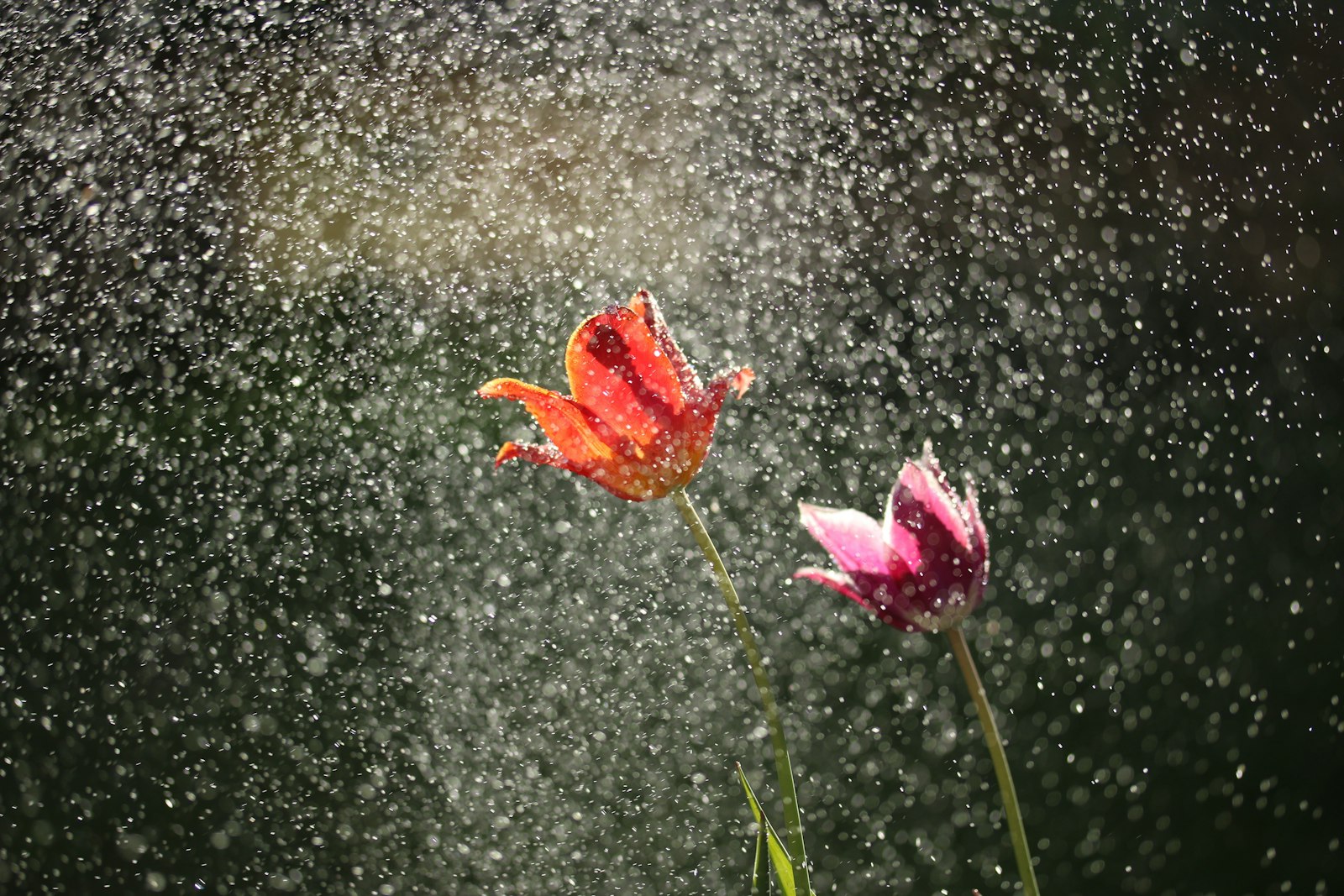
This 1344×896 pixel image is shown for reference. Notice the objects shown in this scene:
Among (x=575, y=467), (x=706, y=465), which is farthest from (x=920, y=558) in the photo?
(x=706, y=465)

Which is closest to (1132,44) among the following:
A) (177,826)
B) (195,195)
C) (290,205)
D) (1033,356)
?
(1033,356)

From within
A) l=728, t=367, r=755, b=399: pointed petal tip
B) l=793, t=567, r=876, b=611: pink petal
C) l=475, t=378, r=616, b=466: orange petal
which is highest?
l=475, t=378, r=616, b=466: orange petal

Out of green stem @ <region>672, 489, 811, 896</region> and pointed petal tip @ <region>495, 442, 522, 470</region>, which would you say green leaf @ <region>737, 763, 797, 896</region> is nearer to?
green stem @ <region>672, 489, 811, 896</region>

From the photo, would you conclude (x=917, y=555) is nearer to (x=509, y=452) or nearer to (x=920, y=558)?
(x=920, y=558)

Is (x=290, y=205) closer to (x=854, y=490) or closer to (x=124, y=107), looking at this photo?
(x=124, y=107)

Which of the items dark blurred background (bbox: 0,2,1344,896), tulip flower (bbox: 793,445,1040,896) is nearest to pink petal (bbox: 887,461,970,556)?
tulip flower (bbox: 793,445,1040,896)
